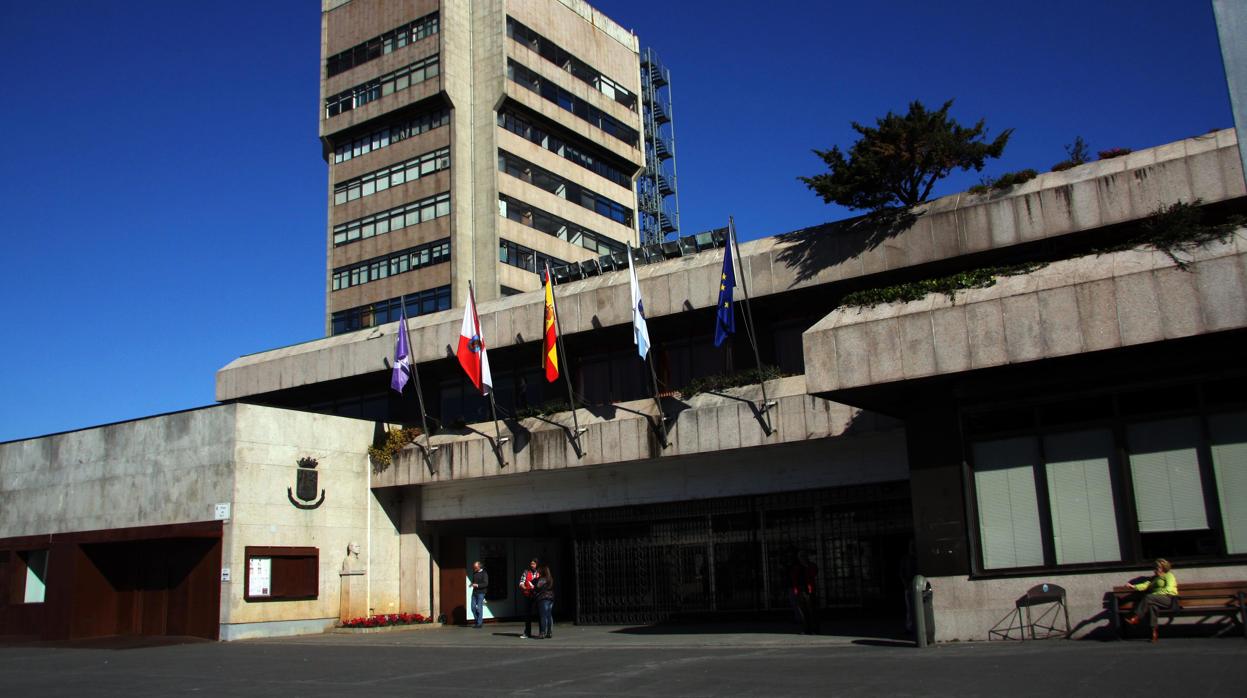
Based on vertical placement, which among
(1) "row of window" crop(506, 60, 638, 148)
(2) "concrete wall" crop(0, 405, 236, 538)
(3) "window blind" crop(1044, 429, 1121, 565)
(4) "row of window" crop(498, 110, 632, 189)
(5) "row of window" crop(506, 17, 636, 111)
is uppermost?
(5) "row of window" crop(506, 17, 636, 111)

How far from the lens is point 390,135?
6169cm

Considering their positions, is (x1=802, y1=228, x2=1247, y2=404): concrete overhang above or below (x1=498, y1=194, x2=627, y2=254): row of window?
below

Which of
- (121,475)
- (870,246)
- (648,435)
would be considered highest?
(870,246)

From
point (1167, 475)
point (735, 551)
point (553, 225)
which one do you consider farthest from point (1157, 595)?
point (553, 225)

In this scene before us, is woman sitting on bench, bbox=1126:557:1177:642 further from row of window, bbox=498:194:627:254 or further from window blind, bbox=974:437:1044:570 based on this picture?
row of window, bbox=498:194:627:254

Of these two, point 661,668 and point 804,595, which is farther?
point 804,595

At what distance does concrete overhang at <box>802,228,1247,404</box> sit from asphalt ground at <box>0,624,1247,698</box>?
4543mm

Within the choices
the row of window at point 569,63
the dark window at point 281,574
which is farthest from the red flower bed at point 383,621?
the row of window at point 569,63

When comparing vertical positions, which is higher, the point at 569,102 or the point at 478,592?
the point at 569,102

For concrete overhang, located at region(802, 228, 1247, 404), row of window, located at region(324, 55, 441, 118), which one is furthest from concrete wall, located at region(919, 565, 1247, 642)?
row of window, located at region(324, 55, 441, 118)

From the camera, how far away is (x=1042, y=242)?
22.9 meters

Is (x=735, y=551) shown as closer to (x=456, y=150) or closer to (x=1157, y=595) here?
(x=1157, y=595)

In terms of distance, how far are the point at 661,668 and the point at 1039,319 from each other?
26.7 feet

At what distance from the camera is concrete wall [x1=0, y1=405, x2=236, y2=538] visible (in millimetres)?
27984
